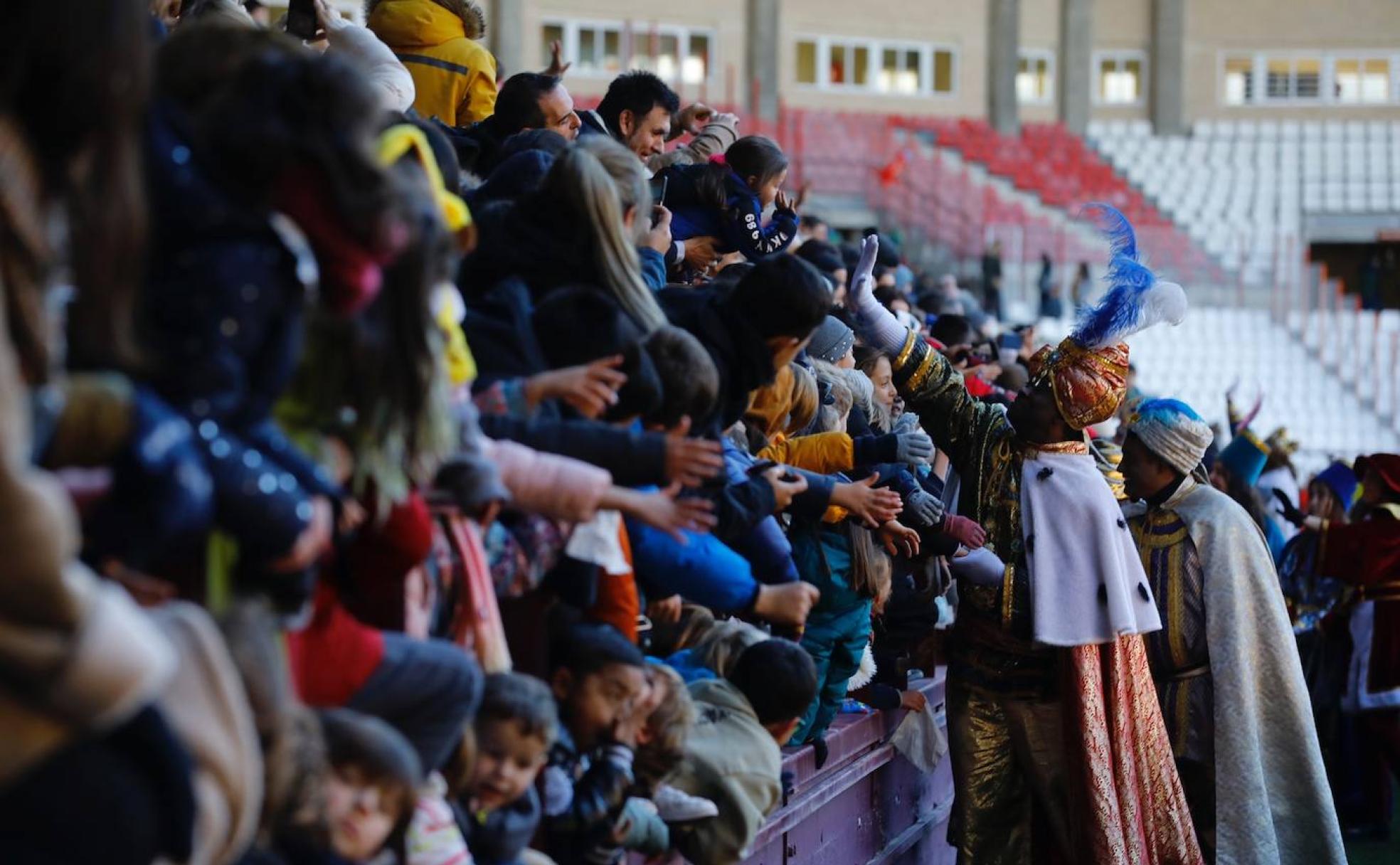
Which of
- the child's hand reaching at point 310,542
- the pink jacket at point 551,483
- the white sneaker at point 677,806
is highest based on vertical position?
the child's hand reaching at point 310,542

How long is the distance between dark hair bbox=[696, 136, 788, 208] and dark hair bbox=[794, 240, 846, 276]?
166 cm

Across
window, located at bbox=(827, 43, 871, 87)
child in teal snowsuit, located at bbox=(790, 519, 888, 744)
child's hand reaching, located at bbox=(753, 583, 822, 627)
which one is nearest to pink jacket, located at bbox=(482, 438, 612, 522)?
child's hand reaching, located at bbox=(753, 583, 822, 627)

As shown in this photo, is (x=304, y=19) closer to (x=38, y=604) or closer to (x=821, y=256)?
(x=821, y=256)

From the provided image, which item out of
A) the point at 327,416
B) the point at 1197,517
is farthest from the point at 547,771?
the point at 1197,517

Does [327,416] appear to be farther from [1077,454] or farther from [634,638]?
[1077,454]

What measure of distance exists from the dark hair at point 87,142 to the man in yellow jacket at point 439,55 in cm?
446

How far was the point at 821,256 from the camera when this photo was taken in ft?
27.2

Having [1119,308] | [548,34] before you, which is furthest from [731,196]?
[548,34]

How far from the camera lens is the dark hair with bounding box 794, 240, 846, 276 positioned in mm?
8211

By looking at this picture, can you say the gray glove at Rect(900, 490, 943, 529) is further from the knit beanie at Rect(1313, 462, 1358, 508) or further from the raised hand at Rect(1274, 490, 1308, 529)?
the knit beanie at Rect(1313, 462, 1358, 508)

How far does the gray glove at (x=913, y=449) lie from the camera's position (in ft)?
19.8

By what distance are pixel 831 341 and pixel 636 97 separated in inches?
42.2

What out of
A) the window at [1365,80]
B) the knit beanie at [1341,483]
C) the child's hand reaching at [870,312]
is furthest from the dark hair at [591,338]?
the window at [1365,80]

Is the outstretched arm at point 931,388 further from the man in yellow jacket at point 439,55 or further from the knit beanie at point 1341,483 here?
the knit beanie at point 1341,483
